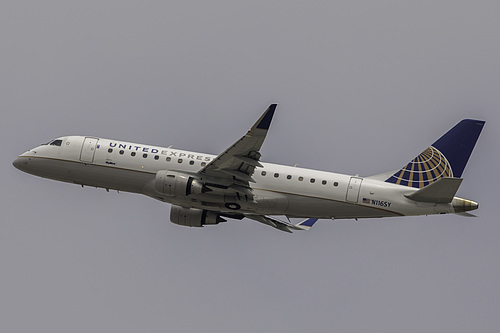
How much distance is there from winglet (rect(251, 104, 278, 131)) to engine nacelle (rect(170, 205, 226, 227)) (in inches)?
476

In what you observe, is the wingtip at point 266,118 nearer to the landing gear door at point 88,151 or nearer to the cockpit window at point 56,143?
the landing gear door at point 88,151

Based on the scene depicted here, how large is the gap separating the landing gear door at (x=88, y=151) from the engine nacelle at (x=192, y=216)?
676cm

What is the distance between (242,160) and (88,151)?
12.5 meters

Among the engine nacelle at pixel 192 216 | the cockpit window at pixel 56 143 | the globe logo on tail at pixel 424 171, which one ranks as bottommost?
the engine nacelle at pixel 192 216

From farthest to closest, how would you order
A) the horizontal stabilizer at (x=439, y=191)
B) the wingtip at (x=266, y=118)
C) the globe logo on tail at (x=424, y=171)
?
1. the globe logo on tail at (x=424, y=171)
2. the horizontal stabilizer at (x=439, y=191)
3. the wingtip at (x=266, y=118)

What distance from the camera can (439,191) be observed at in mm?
59156

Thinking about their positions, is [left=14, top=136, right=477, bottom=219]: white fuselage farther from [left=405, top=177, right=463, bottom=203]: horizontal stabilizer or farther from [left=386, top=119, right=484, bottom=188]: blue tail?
[left=386, top=119, right=484, bottom=188]: blue tail

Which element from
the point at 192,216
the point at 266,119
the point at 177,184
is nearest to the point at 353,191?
the point at 266,119

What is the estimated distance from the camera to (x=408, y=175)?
2488 inches

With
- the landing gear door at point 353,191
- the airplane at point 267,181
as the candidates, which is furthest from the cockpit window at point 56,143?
the landing gear door at point 353,191

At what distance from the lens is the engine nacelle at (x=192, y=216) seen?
220 feet

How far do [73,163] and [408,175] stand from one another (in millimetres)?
22763

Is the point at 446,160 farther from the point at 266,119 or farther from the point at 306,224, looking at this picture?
the point at 266,119

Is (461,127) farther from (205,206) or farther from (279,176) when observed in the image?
(205,206)
